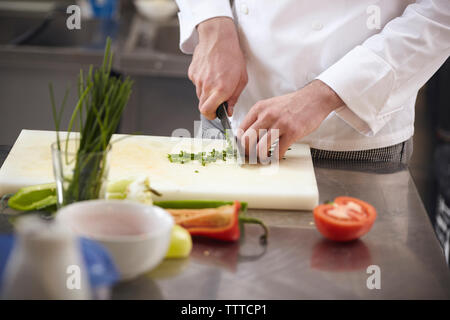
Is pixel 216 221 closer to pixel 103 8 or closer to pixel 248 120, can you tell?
pixel 248 120

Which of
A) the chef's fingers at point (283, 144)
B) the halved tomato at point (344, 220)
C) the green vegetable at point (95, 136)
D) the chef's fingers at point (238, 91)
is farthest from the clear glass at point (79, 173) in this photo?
the chef's fingers at point (238, 91)

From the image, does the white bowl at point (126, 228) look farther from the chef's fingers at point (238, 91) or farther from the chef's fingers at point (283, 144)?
the chef's fingers at point (238, 91)

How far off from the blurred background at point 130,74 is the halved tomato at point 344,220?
1549 mm

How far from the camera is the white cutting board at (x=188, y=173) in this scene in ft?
3.96

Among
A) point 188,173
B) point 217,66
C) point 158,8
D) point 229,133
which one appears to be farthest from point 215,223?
point 158,8

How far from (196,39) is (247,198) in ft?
2.03

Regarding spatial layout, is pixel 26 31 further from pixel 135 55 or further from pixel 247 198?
pixel 247 198

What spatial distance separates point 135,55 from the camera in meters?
2.64

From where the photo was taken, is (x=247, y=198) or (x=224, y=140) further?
(x=224, y=140)

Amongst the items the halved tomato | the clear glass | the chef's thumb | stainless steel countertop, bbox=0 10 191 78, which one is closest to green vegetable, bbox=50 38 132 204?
the clear glass

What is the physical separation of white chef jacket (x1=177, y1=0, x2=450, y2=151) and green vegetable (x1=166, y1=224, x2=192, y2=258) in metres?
0.57

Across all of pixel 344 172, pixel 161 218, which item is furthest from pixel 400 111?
pixel 161 218

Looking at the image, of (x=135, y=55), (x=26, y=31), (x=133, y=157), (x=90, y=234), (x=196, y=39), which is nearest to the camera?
(x=90, y=234)

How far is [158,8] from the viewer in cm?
317
